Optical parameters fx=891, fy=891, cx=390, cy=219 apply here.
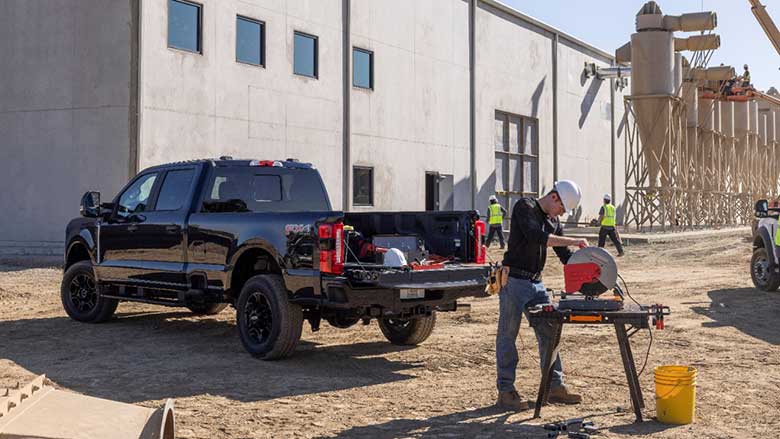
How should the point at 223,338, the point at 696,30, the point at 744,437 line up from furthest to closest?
1. the point at 696,30
2. the point at 223,338
3. the point at 744,437

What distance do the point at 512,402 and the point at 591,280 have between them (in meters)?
1.30

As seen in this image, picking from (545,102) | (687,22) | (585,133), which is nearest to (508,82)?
(545,102)

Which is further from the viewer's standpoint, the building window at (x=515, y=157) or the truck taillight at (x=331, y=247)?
the building window at (x=515, y=157)

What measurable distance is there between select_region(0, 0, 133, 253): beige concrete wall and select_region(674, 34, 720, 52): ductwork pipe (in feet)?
95.7

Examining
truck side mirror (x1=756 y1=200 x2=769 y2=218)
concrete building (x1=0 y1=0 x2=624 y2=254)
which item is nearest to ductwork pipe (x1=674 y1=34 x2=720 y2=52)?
concrete building (x1=0 y1=0 x2=624 y2=254)

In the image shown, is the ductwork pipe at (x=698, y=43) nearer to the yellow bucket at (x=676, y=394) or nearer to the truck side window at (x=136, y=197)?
the truck side window at (x=136, y=197)

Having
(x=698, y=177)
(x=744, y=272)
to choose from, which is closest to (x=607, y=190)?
(x=698, y=177)

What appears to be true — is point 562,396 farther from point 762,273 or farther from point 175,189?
point 762,273

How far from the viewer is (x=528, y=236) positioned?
7.57 m

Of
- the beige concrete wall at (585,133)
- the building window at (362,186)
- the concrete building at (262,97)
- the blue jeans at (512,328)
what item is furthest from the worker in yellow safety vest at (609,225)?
the blue jeans at (512,328)

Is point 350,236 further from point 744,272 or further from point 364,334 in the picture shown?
point 744,272

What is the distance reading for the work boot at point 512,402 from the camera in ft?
24.8

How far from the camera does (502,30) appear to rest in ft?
119

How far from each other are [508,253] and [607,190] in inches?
1547
